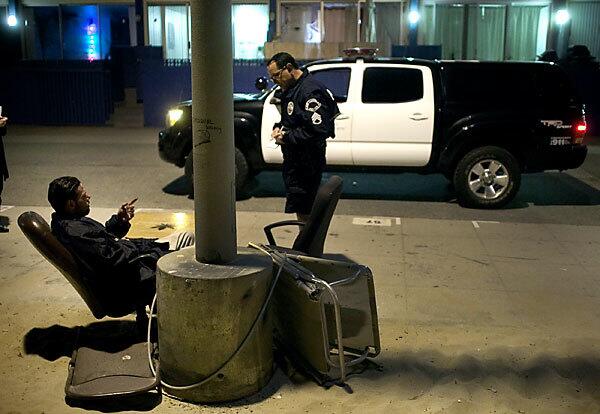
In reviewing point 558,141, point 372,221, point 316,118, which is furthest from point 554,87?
point 316,118

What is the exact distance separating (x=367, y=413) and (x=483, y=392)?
75 centimetres

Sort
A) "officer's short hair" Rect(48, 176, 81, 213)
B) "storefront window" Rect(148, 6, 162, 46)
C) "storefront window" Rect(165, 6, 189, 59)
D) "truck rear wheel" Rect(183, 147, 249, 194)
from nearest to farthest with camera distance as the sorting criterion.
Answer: "officer's short hair" Rect(48, 176, 81, 213)
"truck rear wheel" Rect(183, 147, 249, 194)
"storefront window" Rect(148, 6, 162, 46)
"storefront window" Rect(165, 6, 189, 59)

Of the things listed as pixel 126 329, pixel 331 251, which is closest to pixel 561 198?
pixel 331 251

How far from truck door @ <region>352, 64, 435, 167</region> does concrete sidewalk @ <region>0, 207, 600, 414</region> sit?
1.43 m

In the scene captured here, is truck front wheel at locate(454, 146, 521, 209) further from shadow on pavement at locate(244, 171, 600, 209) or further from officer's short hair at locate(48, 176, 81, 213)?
officer's short hair at locate(48, 176, 81, 213)

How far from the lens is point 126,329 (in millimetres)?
5145

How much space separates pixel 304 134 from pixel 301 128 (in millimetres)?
68

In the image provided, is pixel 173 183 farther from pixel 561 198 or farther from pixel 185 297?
pixel 185 297

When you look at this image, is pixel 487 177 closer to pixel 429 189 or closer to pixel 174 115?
pixel 429 189

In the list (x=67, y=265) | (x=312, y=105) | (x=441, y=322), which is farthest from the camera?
(x=312, y=105)

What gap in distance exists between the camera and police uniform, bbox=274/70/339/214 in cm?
614

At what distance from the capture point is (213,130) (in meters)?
3.98

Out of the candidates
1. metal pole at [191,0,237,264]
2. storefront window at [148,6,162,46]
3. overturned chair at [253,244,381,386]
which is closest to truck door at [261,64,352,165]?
overturned chair at [253,244,381,386]

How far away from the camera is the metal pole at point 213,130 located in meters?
3.89
